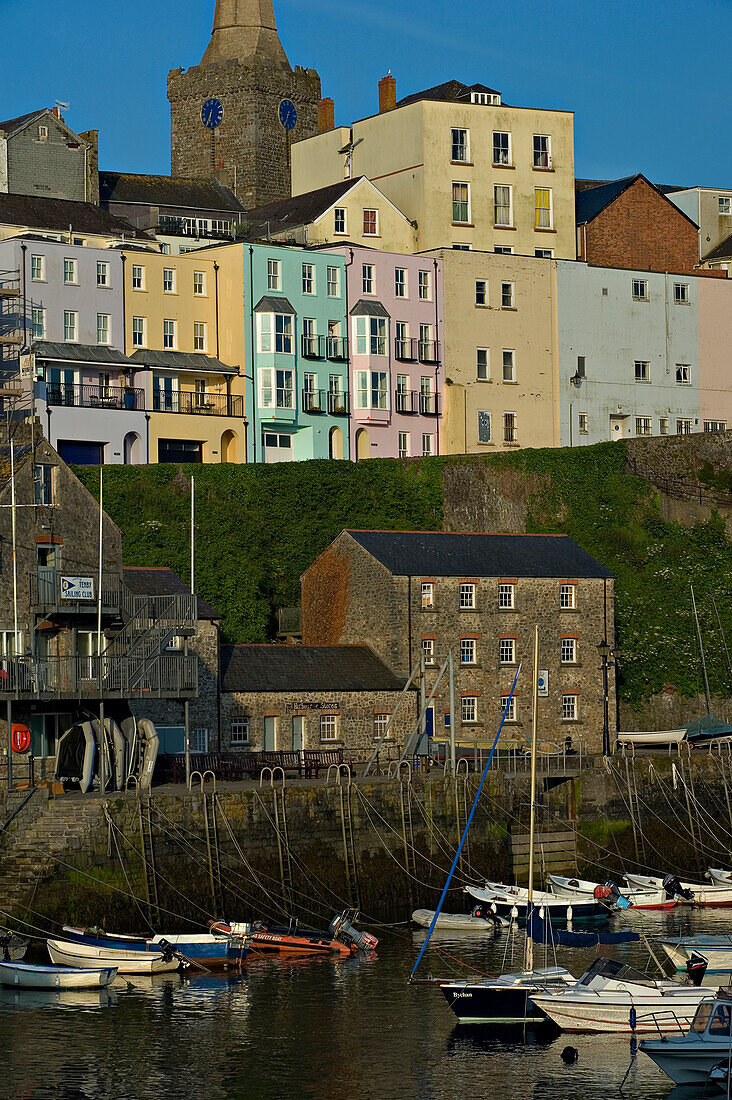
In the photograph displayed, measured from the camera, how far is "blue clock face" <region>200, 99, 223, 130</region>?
111 m

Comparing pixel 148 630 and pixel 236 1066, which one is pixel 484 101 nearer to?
pixel 148 630

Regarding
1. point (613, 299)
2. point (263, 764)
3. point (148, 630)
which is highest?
point (613, 299)

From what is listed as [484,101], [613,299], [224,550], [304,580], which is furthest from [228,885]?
[484,101]

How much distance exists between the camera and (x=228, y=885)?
154 ft

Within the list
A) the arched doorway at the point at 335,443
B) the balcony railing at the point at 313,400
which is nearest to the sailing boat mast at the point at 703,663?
the arched doorway at the point at 335,443

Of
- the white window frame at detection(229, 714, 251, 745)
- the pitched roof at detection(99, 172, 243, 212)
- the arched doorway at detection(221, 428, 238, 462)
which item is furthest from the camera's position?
the pitched roof at detection(99, 172, 243, 212)

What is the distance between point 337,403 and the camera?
8575 centimetres

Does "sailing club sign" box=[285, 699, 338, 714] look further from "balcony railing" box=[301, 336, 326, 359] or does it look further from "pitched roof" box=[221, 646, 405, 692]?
"balcony railing" box=[301, 336, 326, 359]

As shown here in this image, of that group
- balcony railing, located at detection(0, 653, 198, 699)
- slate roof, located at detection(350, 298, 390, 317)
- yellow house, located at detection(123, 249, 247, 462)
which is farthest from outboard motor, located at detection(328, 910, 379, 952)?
slate roof, located at detection(350, 298, 390, 317)

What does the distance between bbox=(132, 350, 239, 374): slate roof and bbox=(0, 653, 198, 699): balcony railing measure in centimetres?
3304

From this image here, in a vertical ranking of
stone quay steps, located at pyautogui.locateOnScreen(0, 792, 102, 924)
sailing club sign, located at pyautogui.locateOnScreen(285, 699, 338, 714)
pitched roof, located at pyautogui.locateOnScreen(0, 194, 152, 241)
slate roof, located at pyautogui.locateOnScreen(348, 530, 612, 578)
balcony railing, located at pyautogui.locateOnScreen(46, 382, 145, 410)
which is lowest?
stone quay steps, located at pyautogui.locateOnScreen(0, 792, 102, 924)

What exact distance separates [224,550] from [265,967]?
29854 millimetres

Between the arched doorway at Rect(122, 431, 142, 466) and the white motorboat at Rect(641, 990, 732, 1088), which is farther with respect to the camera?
the arched doorway at Rect(122, 431, 142, 466)

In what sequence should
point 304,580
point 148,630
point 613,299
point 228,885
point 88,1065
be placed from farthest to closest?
point 613,299
point 304,580
point 148,630
point 228,885
point 88,1065
